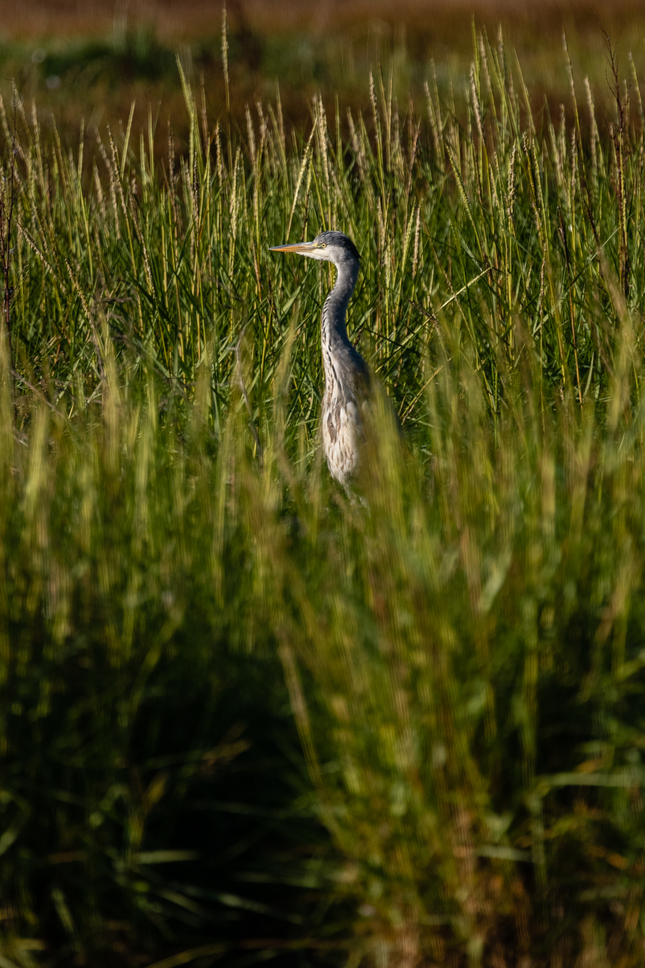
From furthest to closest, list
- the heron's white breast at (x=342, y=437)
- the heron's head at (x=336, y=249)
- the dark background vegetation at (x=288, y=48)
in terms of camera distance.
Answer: the dark background vegetation at (x=288, y=48), the heron's head at (x=336, y=249), the heron's white breast at (x=342, y=437)

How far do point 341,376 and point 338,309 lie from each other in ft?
0.85

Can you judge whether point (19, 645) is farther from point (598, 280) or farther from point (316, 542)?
point (598, 280)

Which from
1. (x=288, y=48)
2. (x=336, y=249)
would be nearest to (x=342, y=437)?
(x=336, y=249)

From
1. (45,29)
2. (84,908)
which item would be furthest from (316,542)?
(45,29)

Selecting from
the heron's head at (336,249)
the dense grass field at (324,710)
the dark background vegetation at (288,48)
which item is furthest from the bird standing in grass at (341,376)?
the dark background vegetation at (288,48)

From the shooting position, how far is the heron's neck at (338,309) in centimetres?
296

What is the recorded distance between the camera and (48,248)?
3236 millimetres

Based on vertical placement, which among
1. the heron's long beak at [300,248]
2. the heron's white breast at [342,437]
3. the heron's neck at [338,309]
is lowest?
the heron's white breast at [342,437]

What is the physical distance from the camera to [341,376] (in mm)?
2885

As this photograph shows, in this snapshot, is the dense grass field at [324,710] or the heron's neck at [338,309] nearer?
the dense grass field at [324,710]

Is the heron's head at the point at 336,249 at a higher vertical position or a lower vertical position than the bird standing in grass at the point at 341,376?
higher

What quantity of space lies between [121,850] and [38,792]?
18 cm

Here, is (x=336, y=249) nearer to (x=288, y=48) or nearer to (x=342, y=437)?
(x=342, y=437)

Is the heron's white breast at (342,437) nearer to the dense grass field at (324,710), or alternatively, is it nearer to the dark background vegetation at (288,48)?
the dense grass field at (324,710)
